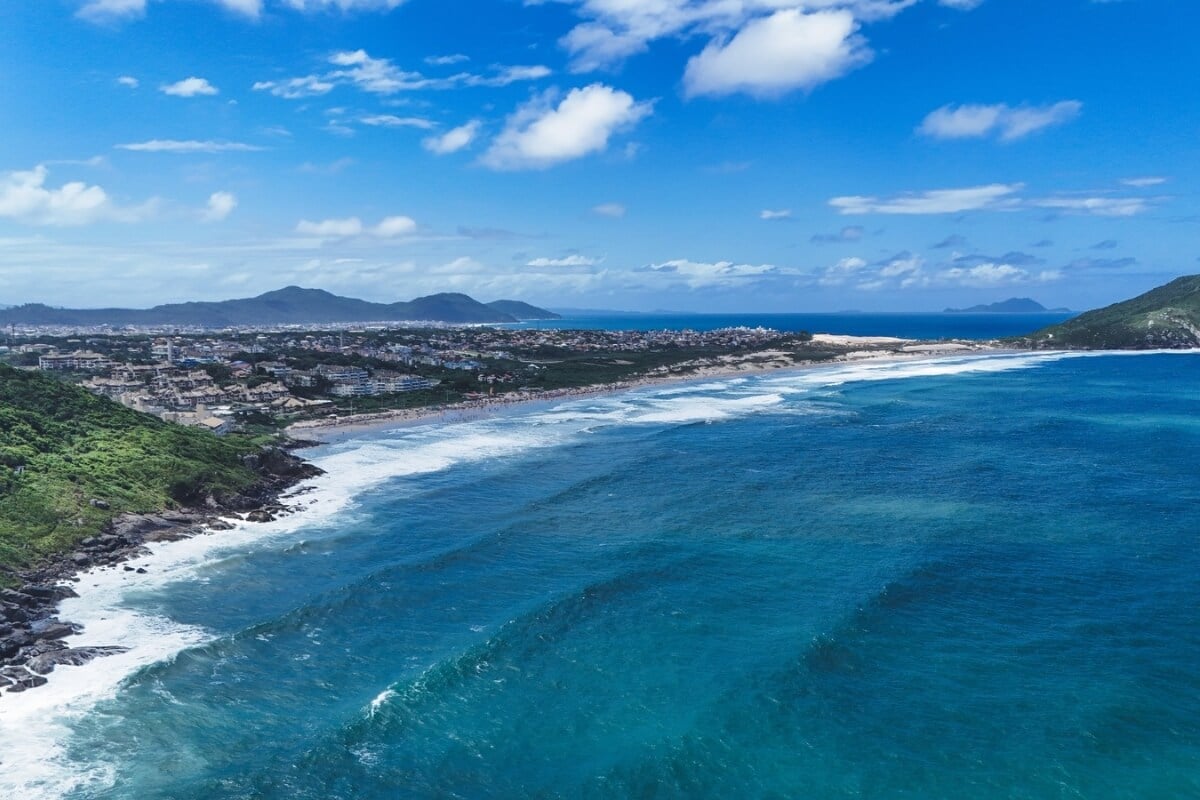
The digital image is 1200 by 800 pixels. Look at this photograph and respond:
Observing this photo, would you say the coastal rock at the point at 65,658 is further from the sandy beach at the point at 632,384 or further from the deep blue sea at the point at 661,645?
the sandy beach at the point at 632,384

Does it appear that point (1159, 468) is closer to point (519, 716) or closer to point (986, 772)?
point (986, 772)

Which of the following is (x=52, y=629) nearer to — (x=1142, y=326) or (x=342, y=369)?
(x=342, y=369)

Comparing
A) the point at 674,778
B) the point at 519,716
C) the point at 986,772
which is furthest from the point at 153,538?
the point at 986,772

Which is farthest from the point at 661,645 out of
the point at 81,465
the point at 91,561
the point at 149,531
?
the point at 81,465

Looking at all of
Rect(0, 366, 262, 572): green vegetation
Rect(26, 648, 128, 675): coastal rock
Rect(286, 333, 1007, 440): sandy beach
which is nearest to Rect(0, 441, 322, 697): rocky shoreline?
Rect(26, 648, 128, 675): coastal rock

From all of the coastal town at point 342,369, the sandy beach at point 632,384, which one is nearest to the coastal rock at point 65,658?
the coastal town at point 342,369

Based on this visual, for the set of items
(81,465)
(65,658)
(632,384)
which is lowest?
(65,658)
